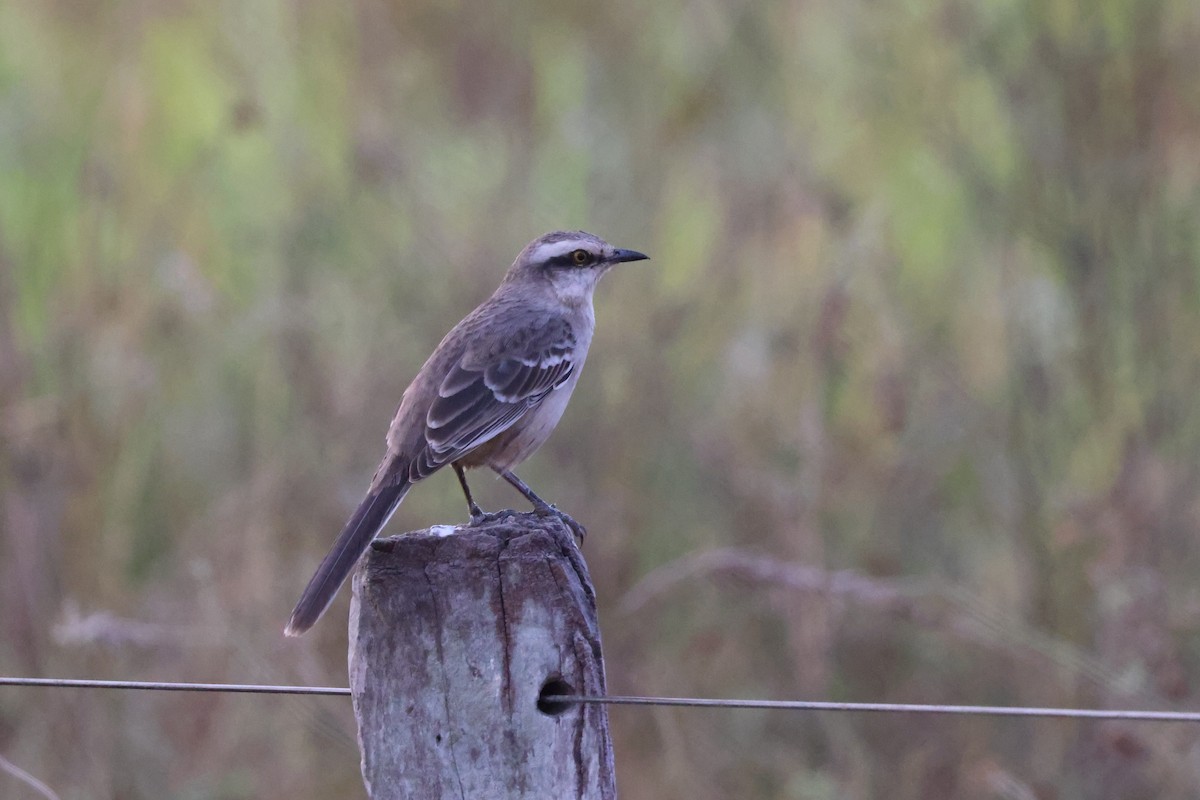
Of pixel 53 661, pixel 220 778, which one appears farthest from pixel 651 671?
pixel 53 661

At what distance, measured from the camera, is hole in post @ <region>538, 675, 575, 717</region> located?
118 inches

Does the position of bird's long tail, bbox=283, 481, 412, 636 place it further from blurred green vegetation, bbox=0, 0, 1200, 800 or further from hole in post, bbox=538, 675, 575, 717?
blurred green vegetation, bbox=0, 0, 1200, 800

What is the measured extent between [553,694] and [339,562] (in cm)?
109

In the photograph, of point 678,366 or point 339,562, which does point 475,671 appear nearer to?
point 339,562

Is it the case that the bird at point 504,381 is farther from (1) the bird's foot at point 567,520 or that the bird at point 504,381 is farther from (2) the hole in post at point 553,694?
(2) the hole in post at point 553,694

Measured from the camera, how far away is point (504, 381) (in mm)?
5238

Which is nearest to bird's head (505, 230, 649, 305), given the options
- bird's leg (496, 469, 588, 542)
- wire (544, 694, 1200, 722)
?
bird's leg (496, 469, 588, 542)

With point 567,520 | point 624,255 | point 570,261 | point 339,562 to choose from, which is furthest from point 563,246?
point 339,562

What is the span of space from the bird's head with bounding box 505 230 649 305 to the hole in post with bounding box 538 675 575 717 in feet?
10.1

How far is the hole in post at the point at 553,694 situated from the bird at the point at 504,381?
4.16 feet

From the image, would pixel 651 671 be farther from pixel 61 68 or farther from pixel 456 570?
pixel 61 68

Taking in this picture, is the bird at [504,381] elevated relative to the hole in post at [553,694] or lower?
elevated

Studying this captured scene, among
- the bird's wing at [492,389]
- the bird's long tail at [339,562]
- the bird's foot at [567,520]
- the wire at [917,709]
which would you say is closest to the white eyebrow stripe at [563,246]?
the bird's wing at [492,389]

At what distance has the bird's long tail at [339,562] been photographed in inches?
149
